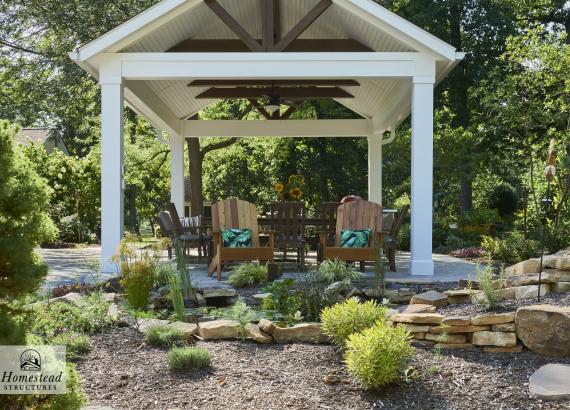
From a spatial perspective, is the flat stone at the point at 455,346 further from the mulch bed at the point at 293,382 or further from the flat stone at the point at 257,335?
the flat stone at the point at 257,335

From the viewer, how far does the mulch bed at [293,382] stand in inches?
137

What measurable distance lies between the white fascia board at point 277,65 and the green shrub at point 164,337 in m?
4.93

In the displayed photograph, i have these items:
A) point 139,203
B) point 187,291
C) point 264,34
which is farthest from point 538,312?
point 139,203

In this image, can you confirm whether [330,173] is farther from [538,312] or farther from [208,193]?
[538,312]

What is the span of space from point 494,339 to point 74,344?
2.69m

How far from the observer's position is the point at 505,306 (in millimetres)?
4734

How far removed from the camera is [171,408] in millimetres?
3385

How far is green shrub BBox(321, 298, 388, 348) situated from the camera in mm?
4105

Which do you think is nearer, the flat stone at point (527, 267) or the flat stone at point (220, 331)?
the flat stone at point (220, 331)

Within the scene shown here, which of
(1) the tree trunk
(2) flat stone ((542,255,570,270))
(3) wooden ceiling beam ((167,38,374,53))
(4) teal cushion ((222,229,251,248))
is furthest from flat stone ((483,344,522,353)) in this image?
(1) the tree trunk

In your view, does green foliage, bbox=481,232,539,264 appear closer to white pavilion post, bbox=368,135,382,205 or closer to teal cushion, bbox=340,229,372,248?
teal cushion, bbox=340,229,372,248

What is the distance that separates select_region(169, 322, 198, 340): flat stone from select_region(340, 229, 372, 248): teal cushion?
13.2 feet

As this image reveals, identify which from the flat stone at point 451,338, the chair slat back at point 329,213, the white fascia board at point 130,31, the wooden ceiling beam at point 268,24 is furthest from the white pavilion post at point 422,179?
the flat stone at point 451,338

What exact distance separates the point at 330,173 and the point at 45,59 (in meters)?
9.36
